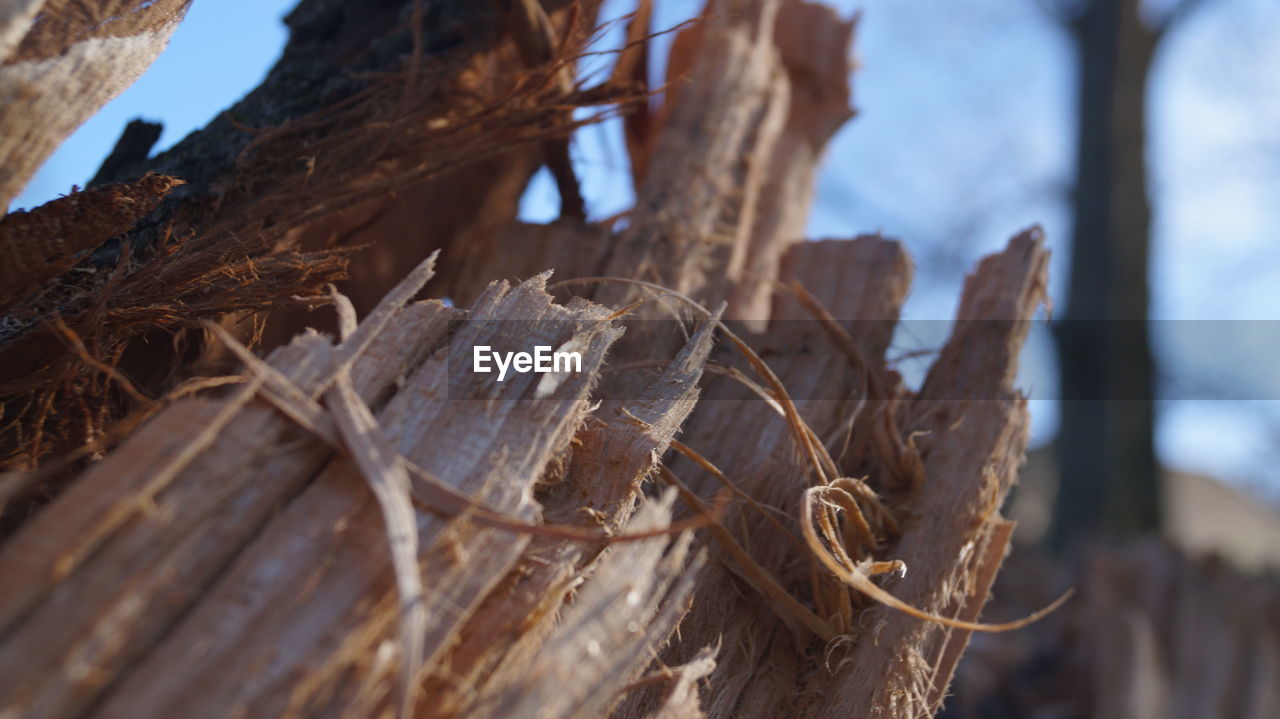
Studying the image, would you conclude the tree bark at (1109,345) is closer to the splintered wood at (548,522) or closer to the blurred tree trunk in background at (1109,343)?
the blurred tree trunk in background at (1109,343)

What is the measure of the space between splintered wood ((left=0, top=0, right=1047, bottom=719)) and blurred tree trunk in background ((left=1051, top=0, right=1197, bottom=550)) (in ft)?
14.4

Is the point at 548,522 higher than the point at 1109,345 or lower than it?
higher

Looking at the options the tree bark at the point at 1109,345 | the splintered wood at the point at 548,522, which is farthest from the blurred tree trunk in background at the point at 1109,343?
the splintered wood at the point at 548,522

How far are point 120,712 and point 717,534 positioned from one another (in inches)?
21.9

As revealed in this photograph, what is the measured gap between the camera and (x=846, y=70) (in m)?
1.87

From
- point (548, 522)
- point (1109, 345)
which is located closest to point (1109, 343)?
point (1109, 345)

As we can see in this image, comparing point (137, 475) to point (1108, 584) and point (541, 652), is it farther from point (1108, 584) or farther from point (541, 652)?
point (1108, 584)

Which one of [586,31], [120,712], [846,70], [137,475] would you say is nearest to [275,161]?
[586,31]

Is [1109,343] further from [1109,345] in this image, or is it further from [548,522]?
[548,522]

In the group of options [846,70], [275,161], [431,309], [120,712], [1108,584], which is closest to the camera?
[120,712]

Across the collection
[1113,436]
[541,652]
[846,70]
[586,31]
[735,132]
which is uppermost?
[586,31]

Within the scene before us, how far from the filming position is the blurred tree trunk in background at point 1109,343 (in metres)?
5.38

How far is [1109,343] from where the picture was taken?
549cm

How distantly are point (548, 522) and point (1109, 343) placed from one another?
5.51 m
